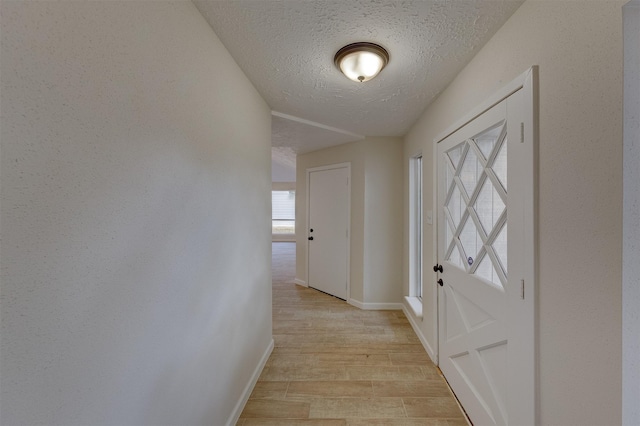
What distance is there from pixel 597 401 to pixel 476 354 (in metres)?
0.79

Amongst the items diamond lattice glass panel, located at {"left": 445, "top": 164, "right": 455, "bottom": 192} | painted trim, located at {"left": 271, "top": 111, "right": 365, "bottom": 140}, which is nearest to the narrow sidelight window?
painted trim, located at {"left": 271, "top": 111, "right": 365, "bottom": 140}

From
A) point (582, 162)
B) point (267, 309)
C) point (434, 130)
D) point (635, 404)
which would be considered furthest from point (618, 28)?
point (267, 309)

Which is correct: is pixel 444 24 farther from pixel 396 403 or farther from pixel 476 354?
pixel 396 403

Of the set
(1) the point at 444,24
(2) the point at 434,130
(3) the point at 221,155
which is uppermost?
(1) the point at 444,24

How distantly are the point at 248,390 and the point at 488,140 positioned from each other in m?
2.29

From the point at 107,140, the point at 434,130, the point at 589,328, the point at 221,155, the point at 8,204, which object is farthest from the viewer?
the point at 434,130

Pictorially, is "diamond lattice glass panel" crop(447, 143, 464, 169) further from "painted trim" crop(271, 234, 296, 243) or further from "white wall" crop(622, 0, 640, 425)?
A: "painted trim" crop(271, 234, 296, 243)

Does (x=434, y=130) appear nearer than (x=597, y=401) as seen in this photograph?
No

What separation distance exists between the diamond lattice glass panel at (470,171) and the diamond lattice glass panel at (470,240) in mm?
215

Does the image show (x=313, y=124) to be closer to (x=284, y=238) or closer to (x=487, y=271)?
(x=487, y=271)

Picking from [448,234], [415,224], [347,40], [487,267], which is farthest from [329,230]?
[347,40]

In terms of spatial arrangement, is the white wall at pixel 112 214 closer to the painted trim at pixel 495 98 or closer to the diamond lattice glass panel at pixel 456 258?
the painted trim at pixel 495 98

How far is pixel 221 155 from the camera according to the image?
146cm

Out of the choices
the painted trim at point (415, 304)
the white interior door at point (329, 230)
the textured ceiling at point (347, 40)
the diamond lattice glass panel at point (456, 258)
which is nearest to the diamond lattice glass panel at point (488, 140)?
the textured ceiling at point (347, 40)
